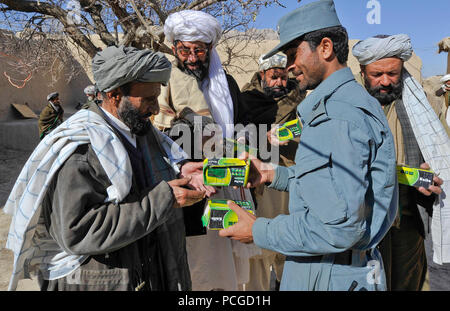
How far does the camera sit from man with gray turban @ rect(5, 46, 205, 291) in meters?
1.53

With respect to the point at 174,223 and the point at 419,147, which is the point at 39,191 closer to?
the point at 174,223

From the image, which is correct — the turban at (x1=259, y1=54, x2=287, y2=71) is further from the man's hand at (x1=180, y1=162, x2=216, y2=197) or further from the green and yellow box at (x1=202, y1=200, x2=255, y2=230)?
the green and yellow box at (x1=202, y1=200, x2=255, y2=230)

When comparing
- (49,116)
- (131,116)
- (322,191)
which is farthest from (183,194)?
(49,116)

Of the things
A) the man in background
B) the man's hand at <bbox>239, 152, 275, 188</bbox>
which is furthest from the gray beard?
the man in background

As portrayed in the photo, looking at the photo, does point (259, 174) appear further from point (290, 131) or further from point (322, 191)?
point (322, 191)

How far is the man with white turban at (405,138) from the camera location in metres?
2.46

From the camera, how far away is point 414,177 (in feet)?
6.72

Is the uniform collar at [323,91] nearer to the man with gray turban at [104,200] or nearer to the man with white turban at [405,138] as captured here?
the man with gray turban at [104,200]

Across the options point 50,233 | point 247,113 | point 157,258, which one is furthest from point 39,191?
point 247,113

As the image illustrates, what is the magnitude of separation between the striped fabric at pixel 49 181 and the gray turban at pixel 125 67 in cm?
19

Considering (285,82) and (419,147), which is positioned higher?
(285,82)

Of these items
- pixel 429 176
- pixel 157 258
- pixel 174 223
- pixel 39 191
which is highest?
pixel 39 191

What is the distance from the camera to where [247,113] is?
127 inches
